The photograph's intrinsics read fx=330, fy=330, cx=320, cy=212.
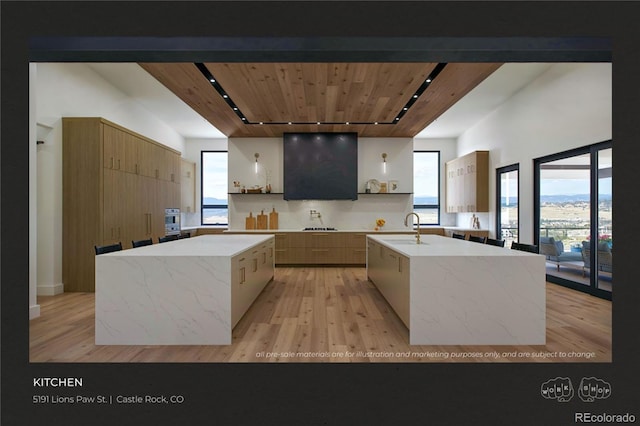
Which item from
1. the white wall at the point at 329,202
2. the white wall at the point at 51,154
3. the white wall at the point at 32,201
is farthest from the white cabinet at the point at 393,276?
the white wall at the point at 51,154

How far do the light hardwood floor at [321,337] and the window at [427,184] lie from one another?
4487 mm

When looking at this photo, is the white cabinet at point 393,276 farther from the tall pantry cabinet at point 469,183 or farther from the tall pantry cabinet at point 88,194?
the tall pantry cabinet at point 88,194

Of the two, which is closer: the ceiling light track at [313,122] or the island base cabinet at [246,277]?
the island base cabinet at [246,277]

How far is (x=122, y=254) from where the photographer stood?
2662 mm

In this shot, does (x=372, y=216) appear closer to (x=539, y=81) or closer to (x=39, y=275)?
(x=539, y=81)

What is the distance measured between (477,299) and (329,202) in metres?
4.49

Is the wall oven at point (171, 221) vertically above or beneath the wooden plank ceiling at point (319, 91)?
beneath

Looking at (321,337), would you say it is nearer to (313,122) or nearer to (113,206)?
(113,206)

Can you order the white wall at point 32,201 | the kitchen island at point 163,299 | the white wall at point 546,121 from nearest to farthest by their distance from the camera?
the kitchen island at point 163,299 → the white wall at point 32,201 → the white wall at point 546,121

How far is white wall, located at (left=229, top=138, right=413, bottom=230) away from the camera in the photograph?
6.80 meters

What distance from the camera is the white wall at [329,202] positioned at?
6801 millimetres
